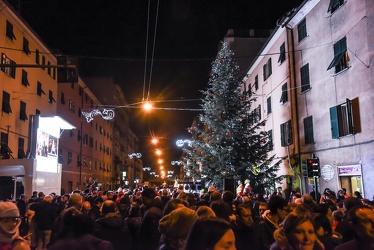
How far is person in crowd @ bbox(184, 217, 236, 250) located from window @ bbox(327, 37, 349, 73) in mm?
18399

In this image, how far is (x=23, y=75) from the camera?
27391 mm

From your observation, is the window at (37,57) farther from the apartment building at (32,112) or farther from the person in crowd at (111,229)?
the person in crowd at (111,229)

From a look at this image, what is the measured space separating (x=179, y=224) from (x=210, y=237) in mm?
842

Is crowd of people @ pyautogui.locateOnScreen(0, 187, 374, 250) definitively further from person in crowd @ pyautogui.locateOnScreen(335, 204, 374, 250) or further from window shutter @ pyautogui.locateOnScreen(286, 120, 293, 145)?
window shutter @ pyautogui.locateOnScreen(286, 120, 293, 145)

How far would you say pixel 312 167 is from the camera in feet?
55.5

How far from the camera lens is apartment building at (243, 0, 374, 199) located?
57.4 feet

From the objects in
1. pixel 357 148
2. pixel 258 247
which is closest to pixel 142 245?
pixel 258 247

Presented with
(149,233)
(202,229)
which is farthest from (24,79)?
(202,229)

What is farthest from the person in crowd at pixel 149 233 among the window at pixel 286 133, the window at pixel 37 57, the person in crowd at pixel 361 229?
the window at pixel 37 57

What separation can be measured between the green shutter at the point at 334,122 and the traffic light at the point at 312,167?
3754 millimetres

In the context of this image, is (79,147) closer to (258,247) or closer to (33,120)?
(33,120)

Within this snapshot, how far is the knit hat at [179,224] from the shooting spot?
3.33 meters

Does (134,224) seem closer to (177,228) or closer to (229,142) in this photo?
(177,228)

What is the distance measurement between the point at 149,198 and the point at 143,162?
11489cm
